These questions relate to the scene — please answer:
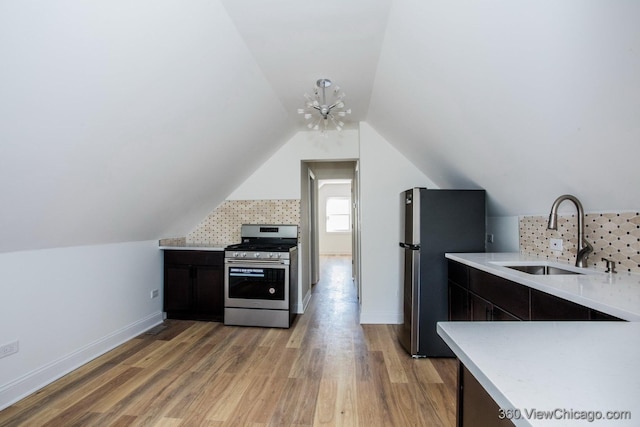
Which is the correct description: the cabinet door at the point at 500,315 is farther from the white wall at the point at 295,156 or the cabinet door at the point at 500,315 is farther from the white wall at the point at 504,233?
the white wall at the point at 295,156

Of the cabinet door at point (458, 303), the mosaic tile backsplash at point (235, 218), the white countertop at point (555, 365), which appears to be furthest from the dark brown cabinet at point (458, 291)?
the mosaic tile backsplash at point (235, 218)

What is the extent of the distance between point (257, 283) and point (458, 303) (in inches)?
86.6

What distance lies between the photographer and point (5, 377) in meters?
1.99

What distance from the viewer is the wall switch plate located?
84.0 inches

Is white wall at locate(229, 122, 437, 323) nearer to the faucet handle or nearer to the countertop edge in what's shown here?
the faucet handle

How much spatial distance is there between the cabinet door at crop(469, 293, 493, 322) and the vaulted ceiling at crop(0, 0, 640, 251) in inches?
35.1

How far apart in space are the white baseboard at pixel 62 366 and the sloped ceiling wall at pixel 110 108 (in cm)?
96

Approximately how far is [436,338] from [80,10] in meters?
3.30

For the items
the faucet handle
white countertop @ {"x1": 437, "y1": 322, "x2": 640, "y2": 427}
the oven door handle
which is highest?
the faucet handle

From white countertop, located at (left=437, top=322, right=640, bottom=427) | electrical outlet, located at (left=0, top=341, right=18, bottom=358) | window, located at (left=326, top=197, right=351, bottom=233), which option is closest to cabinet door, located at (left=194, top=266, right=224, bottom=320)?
electrical outlet, located at (left=0, top=341, right=18, bottom=358)

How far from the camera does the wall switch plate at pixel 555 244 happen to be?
7.00 ft

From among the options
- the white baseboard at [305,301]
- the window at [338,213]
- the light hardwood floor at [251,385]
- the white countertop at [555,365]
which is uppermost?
the window at [338,213]

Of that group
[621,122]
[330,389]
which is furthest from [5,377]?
[621,122]

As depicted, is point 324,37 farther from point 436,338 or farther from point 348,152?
point 436,338
